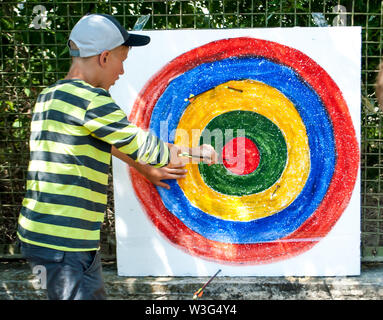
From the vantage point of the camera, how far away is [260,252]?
2299mm

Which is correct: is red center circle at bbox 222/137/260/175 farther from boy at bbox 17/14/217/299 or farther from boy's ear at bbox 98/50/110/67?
boy's ear at bbox 98/50/110/67

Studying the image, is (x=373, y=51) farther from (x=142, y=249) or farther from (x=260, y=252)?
(x=142, y=249)

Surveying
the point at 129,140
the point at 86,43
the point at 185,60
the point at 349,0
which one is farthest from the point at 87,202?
the point at 349,0

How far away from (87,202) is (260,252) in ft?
3.37

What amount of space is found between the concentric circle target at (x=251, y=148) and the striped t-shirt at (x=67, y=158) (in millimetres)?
718

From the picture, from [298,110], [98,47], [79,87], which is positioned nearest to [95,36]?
A: [98,47]

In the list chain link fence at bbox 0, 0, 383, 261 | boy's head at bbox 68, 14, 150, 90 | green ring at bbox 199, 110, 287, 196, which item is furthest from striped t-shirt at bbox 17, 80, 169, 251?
chain link fence at bbox 0, 0, 383, 261

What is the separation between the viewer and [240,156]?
231 centimetres

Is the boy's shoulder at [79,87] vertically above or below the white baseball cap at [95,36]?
below

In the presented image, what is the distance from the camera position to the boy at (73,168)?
1.56 m

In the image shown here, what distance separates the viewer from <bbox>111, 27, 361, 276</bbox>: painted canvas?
225 centimetres

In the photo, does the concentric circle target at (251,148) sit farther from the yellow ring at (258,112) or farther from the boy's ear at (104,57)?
the boy's ear at (104,57)

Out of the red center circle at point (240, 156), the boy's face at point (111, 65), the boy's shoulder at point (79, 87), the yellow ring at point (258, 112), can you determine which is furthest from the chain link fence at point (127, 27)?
the boy's shoulder at point (79, 87)

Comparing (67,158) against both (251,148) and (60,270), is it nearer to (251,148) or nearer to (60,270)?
(60,270)
